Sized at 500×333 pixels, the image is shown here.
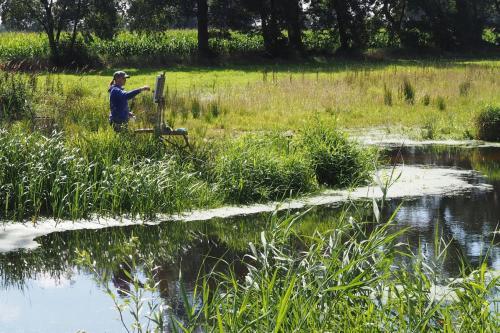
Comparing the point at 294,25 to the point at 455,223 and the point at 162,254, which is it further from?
the point at 162,254

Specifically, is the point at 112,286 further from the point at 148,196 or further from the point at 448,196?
the point at 448,196

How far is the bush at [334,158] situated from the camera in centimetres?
1459

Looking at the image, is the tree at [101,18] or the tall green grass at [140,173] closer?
the tall green grass at [140,173]

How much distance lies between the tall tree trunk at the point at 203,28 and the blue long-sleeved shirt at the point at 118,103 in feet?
116

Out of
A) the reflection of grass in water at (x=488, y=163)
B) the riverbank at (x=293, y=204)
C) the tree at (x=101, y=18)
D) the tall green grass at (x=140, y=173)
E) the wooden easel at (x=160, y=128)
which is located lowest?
the reflection of grass in water at (x=488, y=163)

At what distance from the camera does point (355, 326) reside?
5680mm

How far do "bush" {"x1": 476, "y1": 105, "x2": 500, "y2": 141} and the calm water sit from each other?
6513mm

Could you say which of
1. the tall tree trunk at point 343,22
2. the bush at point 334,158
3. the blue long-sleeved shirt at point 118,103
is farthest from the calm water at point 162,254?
the tall tree trunk at point 343,22

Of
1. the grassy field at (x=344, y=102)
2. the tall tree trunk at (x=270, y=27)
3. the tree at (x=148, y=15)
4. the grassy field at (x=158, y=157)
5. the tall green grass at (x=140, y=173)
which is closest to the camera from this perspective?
the tall green grass at (x=140, y=173)

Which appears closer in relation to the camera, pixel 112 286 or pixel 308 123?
pixel 112 286

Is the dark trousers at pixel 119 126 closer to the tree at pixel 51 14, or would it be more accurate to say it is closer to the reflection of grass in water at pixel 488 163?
the reflection of grass in water at pixel 488 163

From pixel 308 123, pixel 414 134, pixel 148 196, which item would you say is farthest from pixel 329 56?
pixel 148 196

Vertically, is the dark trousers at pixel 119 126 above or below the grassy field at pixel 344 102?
above

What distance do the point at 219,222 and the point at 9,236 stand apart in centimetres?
269
